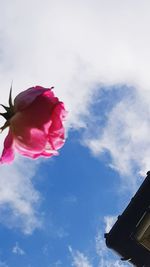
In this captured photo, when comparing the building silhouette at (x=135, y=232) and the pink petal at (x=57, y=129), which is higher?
the building silhouette at (x=135, y=232)

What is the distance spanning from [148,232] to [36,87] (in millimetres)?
6361

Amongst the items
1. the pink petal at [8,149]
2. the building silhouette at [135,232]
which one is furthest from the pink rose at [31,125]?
the building silhouette at [135,232]

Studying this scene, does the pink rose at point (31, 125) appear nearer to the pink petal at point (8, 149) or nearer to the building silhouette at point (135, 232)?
the pink petal at point (8, 149)

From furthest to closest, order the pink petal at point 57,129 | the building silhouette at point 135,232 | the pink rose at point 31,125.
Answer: the building silhouette at point 135,232, the pink petal at point 57,129, the pink rose at point 31,125

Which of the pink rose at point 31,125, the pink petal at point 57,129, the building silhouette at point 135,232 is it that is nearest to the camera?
the pink rose at point 31,125

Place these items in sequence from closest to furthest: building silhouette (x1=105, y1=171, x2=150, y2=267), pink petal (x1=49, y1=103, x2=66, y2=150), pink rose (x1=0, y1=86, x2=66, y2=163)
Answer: pink rose (x1=0, y1=86, x2=66, y2=163) → pink petal (x1=49, y1=103, x2=66, y2=150) → building silhouette (x1=105, y1=171, x2=150, y2=267)

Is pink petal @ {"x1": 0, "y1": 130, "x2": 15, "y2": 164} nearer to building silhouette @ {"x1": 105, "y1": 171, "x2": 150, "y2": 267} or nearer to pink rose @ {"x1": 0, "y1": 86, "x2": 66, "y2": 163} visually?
pink rose @ {"x1": 0, "y1": 86, "x2": 66, "y2": 163}

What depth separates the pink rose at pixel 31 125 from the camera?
1.61m

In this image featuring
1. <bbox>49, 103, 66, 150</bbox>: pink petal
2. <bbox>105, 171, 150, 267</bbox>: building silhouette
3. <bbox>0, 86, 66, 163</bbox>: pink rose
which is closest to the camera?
<bbox>0, 86, 66, 163</bbox>: pink rose

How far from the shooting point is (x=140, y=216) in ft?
24.6

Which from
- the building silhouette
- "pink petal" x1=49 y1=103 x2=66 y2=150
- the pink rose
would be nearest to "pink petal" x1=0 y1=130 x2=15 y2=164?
the pink rose

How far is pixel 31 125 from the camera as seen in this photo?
5.32ft

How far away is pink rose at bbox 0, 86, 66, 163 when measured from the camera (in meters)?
1.61

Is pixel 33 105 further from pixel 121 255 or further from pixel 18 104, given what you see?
pixel 121 255
